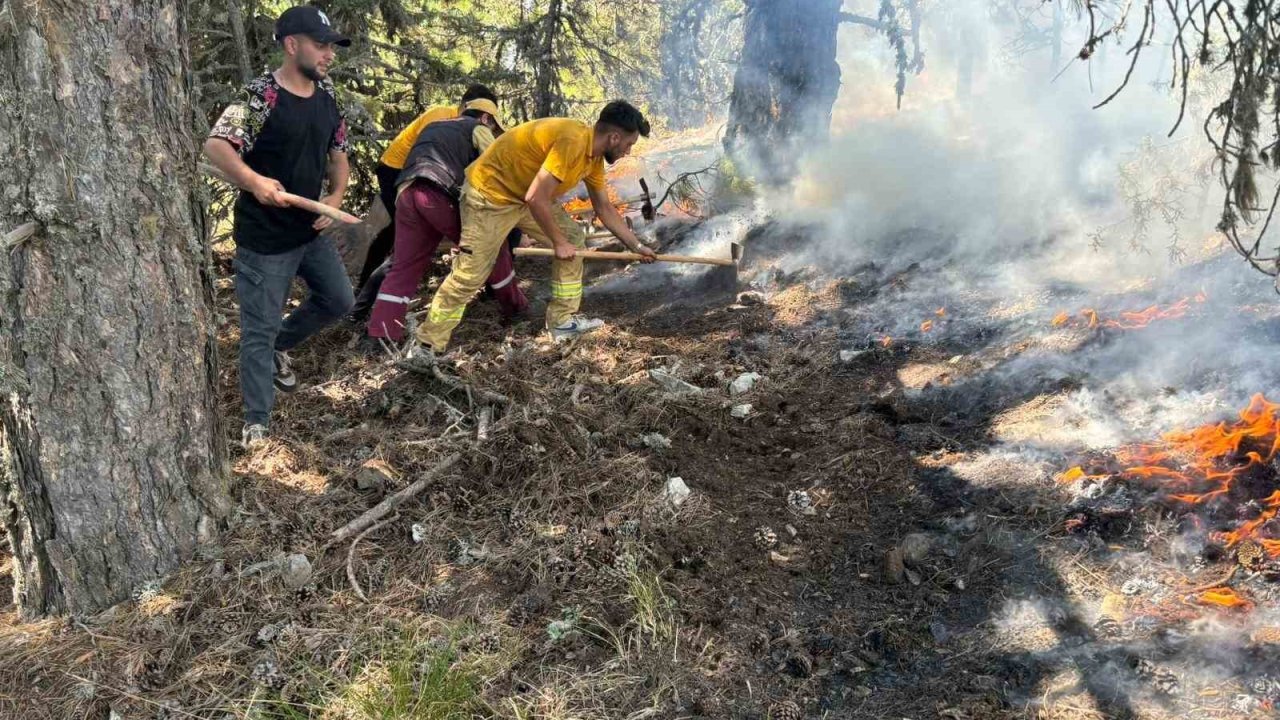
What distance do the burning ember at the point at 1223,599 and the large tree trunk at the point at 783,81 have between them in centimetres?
645

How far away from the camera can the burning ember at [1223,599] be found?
2.75 m

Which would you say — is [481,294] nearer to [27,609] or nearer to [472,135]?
[472,135]

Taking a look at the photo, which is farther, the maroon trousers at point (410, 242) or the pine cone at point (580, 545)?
the maroon trousers at point (410, 242)

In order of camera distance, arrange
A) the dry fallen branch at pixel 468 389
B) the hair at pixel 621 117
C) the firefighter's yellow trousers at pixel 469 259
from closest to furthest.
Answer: the dry fallen branch at pixel 468 389 < the hair at pixel 621 117 < the firefighter's yellow trousers at pixel 469 259

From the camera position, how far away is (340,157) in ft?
13.9

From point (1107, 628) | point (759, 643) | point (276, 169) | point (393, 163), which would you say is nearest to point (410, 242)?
point (393, 163)

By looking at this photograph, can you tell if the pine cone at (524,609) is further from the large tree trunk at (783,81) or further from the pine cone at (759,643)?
the large tree trunk at (783,81)

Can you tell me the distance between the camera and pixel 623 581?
3.00m

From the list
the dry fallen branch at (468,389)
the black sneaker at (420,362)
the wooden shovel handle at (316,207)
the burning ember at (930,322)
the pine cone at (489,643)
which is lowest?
the burning ember at (930,322)

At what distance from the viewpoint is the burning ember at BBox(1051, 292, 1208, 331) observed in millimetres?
4508

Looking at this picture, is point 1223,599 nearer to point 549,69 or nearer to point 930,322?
point 930,322

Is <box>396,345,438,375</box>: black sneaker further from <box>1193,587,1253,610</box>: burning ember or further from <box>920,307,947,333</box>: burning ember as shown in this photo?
→ <box>1193,587,1253,610</box>: burning ember

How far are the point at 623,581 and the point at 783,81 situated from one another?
6.99 meters

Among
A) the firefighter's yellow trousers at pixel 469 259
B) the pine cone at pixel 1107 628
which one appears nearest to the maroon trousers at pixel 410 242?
the firefighter's yellow trousers at pixel 469 259
